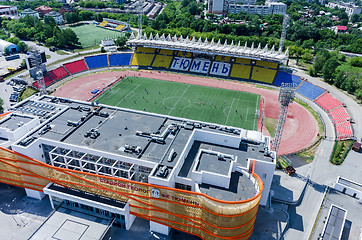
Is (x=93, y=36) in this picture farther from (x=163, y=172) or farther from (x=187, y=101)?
(x=163, y=172)

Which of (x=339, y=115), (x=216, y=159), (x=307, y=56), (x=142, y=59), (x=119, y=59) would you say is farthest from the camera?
(x=307, y=56)

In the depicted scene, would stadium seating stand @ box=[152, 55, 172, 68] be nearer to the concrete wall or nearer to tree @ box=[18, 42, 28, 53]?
tree @ box=[18, 42, 28, 53]

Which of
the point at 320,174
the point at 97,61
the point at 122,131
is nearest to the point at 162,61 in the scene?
the point at 97,61

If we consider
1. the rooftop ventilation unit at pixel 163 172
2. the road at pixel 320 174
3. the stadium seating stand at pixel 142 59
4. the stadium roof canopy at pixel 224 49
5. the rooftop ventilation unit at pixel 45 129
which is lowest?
the road at pixel 320 174

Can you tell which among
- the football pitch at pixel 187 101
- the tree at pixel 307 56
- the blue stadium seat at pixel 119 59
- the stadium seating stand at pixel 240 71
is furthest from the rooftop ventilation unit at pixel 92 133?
the tree at pixel 307 56

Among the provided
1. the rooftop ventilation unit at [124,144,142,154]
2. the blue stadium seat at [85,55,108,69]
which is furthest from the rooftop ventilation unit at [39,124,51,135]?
the blue stadium seat at [85,55,108,69]

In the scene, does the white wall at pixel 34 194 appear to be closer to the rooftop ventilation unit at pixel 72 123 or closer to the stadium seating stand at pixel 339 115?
the rooftop ventilation unit at pixel 72 123
